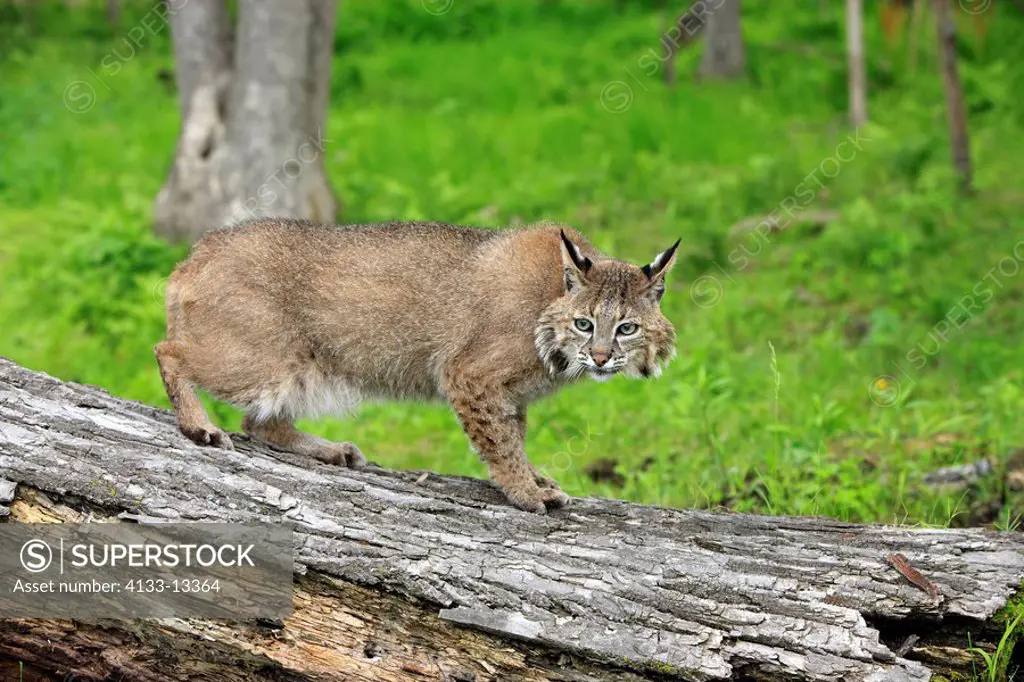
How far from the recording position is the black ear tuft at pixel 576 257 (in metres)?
5.48

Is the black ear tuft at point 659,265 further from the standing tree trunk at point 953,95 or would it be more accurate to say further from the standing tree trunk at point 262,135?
the standing tree trunk at point 953,95

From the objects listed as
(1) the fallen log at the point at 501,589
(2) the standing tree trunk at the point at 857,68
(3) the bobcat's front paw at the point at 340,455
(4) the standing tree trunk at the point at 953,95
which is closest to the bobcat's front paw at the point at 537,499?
(1) the fallen log at the point at 501,589

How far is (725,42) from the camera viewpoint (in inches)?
718

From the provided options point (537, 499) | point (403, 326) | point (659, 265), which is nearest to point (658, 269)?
point (659, 265)

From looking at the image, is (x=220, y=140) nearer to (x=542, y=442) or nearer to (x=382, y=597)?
(x=542, y=442)

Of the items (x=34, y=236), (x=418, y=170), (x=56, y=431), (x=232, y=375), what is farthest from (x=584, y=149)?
(x=56, y=431)

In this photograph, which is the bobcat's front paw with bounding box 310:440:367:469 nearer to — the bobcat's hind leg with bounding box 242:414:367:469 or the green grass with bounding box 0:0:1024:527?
the bobcat's hind leg with bounding box 242:414:367:469

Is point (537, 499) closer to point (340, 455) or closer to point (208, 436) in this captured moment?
point (340, 455)

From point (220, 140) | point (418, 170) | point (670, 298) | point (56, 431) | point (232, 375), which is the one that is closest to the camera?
point (56, 431)

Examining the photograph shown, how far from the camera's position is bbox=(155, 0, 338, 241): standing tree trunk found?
442 inches

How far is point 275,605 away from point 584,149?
35.6ft

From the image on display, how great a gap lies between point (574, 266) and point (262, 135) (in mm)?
6450

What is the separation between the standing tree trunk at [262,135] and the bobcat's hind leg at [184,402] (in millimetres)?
5298

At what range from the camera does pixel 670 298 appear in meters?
10.9
